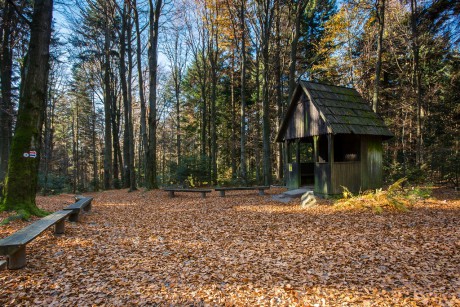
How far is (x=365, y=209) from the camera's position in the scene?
8.32m

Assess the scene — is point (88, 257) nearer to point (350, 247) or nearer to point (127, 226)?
point (127, 226)

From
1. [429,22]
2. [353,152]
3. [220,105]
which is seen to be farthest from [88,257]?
[220,105]

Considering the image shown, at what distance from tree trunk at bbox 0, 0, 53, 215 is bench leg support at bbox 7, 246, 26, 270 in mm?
3361

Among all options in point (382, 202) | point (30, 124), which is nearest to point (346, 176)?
point (382, 202)

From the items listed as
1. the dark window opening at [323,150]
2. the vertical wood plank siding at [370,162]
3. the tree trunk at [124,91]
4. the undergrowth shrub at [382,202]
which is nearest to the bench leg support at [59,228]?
the undergrowth shrub at [382,202]

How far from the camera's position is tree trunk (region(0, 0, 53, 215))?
6988 mm

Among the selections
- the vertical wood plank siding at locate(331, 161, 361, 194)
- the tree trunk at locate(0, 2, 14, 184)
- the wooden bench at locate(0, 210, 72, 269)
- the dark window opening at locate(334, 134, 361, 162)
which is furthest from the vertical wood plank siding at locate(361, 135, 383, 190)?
the tree trunk at locate(0, 2, 14, 184)

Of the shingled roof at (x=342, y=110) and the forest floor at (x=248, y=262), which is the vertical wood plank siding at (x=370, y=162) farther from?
the forest floor at (x=248, y=262)

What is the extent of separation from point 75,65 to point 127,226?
18960mm

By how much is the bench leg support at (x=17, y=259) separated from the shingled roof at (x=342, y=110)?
951cm

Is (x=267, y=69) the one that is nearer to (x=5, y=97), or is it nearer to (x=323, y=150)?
(x=323, y=150)

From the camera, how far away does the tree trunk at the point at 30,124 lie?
6.99 metres

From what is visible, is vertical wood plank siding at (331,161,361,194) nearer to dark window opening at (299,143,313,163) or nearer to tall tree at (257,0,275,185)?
tall tree at (257,0,275,185)

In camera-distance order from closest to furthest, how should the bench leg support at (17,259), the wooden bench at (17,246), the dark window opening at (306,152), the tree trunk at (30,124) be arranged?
the wooden bench at (17,246) < the bench leg support at (17,259) < the tree trunk at (30,124) < the dark window opening at (306,152)
